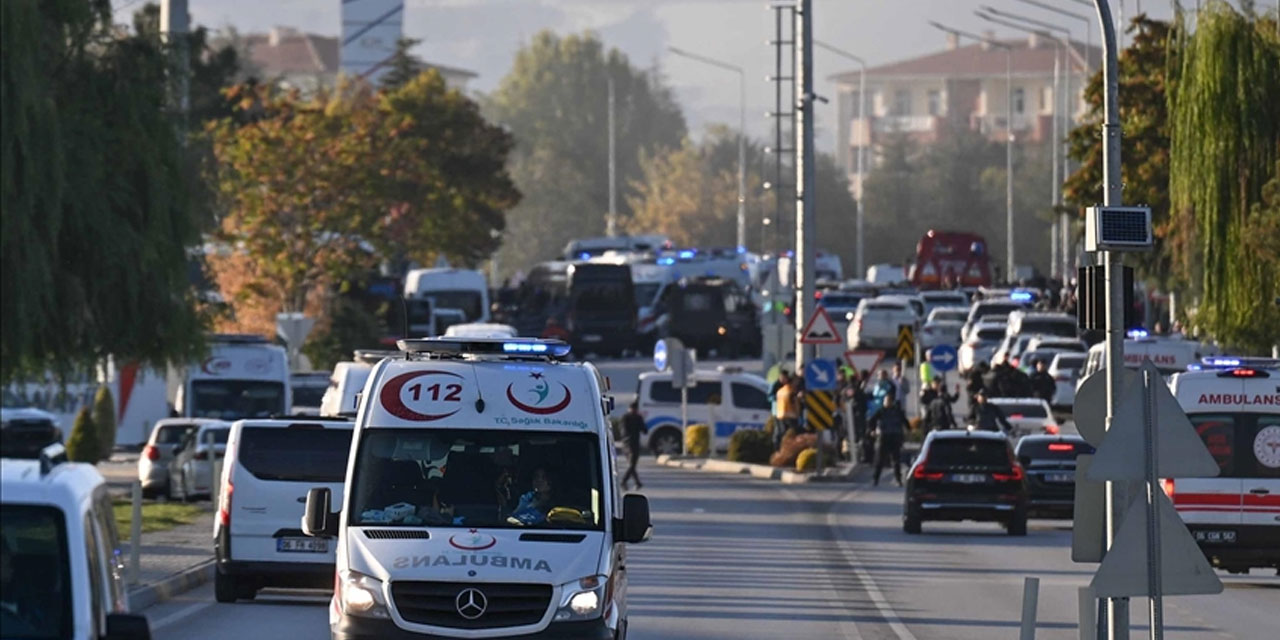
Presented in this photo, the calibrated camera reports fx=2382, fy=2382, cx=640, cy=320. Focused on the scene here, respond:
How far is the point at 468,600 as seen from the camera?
13094mm

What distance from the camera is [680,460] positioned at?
4616 cm

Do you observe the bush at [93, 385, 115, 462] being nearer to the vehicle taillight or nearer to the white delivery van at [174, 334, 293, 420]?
the white delivery van at [174, 334, 293, 420]

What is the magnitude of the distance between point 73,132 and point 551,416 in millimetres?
12305

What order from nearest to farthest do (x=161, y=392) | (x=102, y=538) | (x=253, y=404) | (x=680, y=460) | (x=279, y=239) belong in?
(x=102, y=538)
(x=253, y=404)
(x=680, y=460)
(x=161, y=392)
(x=279, y=239)

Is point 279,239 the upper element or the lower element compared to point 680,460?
upper

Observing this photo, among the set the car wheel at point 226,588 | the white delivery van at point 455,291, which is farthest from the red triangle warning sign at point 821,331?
the white delivery van at point 455,291

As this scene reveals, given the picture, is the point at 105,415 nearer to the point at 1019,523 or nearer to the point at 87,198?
the point at 1019,523

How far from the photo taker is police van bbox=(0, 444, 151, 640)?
25.6ft

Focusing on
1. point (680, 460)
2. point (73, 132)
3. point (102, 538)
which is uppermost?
point (73, 132)

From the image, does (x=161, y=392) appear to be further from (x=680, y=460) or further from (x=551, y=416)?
(x=551, y=416)

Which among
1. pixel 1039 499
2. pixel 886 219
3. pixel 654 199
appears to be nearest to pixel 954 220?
pixel 886 219

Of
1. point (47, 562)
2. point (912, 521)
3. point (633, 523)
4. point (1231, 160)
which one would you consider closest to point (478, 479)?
point (633, 523)

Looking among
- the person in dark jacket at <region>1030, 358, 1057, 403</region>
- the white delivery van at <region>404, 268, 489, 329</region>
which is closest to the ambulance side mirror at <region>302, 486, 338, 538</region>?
the person in dark jacket at <region>1030, 358, 1057, 403</region>

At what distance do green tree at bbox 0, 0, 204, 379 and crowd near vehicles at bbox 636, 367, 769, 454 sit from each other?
2097cm
